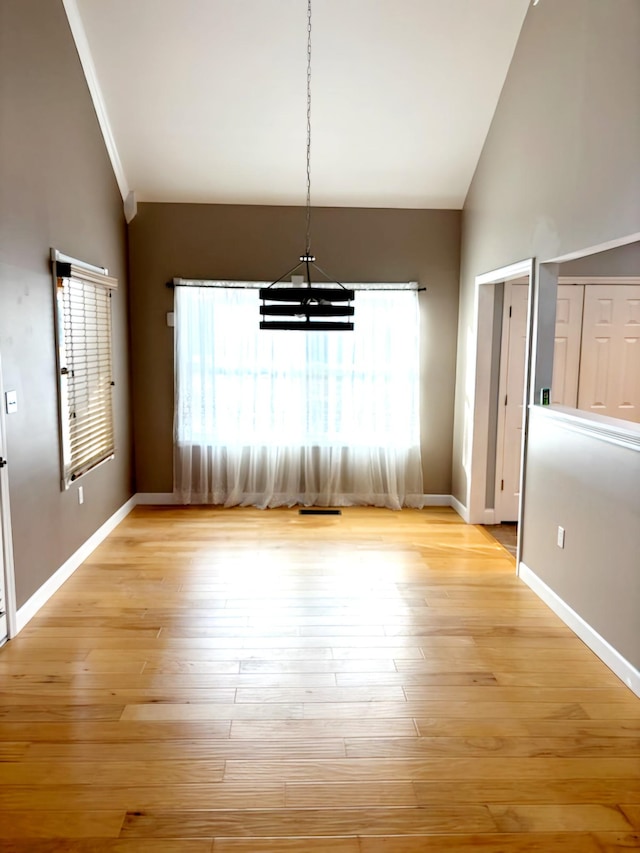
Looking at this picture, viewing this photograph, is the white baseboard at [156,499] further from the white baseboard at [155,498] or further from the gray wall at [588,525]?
the gray wall at [588,525]

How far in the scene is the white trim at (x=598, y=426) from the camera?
2875 mm

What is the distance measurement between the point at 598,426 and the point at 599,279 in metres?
2.25

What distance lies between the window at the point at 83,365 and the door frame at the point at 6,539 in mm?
784

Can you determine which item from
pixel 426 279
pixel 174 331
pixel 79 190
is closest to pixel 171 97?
pixel 79 190

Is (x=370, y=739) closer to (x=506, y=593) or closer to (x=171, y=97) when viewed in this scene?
(x=506, y=593)

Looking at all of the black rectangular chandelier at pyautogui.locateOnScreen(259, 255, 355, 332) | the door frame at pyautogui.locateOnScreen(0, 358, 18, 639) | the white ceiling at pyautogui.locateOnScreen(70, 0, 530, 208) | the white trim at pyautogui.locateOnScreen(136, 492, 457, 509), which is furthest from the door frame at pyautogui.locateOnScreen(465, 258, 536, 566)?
the door frame at pyautogui.locateOnScreen(0, 358, 18, 639)

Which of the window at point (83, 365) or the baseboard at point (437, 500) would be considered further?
the baseboard at point (437, 500)

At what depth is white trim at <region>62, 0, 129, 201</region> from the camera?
3.95 m

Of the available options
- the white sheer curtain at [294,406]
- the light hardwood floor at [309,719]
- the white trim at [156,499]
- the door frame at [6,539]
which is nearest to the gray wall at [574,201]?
the light hardwood floor at [309,719]

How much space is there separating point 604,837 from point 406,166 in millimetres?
4778

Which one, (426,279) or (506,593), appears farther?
(426,279)

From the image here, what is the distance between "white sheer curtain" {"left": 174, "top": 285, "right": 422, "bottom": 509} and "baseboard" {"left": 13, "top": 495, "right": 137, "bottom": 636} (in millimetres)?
868

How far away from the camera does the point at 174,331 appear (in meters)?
5.60

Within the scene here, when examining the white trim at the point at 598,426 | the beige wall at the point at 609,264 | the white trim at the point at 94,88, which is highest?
the white trim at the point at 94,88
